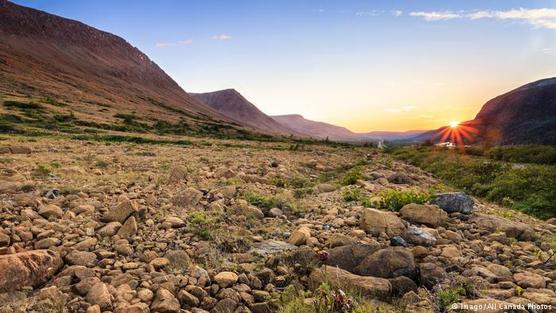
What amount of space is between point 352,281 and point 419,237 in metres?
1.90

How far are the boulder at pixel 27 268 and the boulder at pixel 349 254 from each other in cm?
370

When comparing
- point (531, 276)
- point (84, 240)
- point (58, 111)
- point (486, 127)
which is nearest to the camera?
point (531, 276)

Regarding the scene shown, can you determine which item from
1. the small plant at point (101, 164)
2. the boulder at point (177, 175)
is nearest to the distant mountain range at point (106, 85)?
the small plant at point (101, 164)

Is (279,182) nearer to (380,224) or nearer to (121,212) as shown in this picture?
(380,224)

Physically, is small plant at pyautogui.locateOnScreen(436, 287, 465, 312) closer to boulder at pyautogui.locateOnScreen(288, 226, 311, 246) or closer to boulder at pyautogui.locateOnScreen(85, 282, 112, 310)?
boulder at pyautogui.locateOnScreen(288, 226, 311, 246)

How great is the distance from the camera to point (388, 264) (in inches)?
183

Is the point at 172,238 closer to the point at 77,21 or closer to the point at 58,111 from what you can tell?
the point at 58,111

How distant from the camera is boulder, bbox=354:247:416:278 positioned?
4574 millimetres

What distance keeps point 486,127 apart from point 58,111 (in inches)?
3476

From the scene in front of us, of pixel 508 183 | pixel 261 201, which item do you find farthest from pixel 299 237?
pixel 508 183

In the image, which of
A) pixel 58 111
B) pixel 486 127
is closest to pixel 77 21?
pixel 58 111

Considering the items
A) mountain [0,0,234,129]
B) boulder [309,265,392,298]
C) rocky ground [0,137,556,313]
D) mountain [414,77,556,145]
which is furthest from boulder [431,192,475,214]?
mountain [414,77,556,145]

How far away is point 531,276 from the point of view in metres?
4.45

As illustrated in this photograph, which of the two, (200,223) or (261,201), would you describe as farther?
(261,201)
